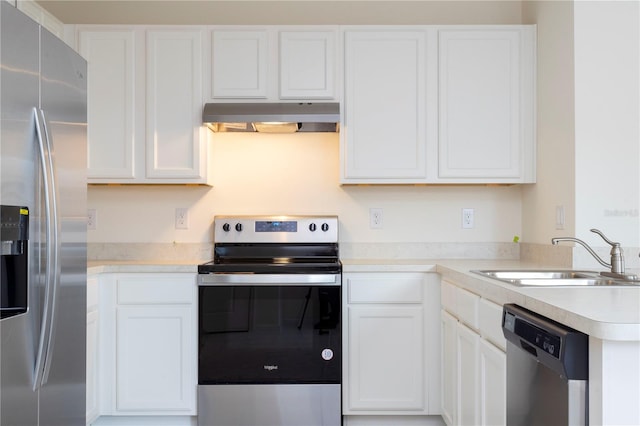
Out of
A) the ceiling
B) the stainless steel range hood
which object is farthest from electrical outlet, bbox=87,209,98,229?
the ceiling

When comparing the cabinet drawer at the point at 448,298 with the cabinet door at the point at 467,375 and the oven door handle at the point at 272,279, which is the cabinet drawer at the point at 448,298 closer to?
the cabinet door at the point at 467,375

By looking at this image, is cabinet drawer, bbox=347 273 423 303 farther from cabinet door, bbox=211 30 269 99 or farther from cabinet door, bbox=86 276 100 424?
cabinet door, bbox=86 276 100 424

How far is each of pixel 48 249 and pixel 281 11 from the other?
211 centimetres

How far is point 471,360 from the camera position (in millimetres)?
2100

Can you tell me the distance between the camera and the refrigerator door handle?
159cm

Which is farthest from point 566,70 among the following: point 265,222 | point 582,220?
point 265,222

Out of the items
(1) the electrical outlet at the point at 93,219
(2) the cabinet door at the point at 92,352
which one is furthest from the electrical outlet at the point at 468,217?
(1) the electrical outlet at the point at 93,219

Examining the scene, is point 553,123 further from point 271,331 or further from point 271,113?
point 271,331

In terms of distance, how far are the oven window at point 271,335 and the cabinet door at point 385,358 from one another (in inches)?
4.1

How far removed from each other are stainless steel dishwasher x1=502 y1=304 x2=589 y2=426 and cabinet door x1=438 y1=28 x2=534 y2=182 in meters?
1.36

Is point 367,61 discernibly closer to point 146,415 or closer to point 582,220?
point 582,220

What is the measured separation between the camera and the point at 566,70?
2.46 metres

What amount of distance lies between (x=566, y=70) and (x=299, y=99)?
4.29ft

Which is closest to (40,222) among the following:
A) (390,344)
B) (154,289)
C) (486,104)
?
(154,289)
